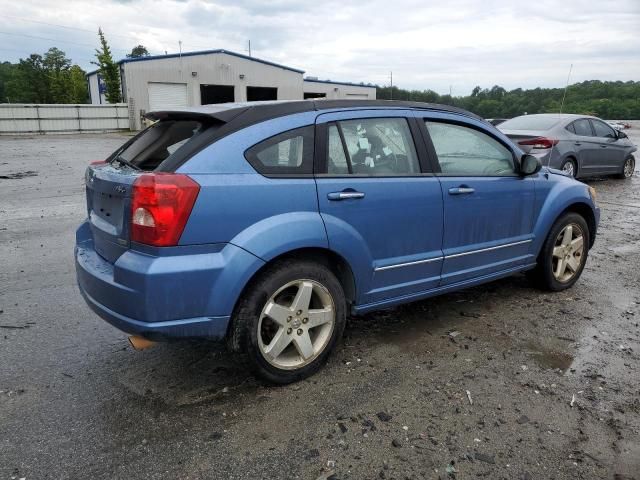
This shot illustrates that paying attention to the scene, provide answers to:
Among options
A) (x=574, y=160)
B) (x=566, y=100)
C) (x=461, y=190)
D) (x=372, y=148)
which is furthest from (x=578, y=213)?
(x=566, y=100)

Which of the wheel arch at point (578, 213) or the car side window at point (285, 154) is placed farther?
the wheel arch at point (578, 213)

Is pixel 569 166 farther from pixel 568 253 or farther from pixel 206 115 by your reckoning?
pixel 206 115

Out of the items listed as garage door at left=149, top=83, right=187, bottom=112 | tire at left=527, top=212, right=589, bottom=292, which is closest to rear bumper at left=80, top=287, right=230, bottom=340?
tire at left=527, top=212, right=589, bottom=292

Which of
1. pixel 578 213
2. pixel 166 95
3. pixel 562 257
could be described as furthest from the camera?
pixel 166 95

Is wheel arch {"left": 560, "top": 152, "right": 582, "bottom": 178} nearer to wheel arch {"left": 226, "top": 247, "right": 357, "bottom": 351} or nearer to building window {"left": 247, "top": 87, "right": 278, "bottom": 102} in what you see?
wheel arch {"left": 226, "top": 247, "right": 357, "bottom": 351}

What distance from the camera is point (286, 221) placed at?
2988 millimetres

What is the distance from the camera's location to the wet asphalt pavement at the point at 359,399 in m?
2.52

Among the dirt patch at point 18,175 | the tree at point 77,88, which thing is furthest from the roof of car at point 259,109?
the tree at point 77,88

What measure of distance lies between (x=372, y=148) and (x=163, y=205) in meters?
1.49

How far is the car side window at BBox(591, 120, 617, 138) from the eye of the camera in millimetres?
12242

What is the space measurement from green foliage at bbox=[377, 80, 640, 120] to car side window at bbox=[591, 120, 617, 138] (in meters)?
10.2

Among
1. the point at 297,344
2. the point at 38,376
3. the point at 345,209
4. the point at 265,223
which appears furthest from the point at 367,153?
the point at 38,376

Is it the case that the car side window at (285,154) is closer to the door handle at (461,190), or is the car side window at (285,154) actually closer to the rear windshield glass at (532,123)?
the door handle at (461,190)

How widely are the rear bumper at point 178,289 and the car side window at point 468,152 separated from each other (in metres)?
1.77
